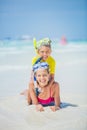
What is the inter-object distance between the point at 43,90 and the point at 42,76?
0.10m

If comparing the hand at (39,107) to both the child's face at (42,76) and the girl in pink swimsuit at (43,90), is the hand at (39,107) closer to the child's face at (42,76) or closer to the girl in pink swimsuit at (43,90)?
the girl in pink swimsuit at (43,90)

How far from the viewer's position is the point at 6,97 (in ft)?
8.13

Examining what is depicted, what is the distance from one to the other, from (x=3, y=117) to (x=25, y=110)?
7.2 inches

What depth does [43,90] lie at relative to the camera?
7.26 feet

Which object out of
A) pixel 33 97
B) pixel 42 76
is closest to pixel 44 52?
pixel 42 76

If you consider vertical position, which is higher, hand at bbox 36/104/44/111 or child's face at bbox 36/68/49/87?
child's face at bbox 36/68/49/87

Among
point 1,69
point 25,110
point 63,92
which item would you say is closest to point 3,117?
point 25,110

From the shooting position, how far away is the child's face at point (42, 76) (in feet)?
7.11

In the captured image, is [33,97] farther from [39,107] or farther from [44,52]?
[44,52]

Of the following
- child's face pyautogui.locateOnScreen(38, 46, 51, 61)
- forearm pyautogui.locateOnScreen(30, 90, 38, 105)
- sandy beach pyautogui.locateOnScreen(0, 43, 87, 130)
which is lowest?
sandy beach pyautogui.locateOnScreen(0, 43, 87, 130)

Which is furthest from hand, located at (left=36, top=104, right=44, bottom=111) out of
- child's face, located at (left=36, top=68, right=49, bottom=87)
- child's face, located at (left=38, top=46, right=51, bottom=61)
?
child's face, located at (left=38, top=46, right=51, bottom=61)

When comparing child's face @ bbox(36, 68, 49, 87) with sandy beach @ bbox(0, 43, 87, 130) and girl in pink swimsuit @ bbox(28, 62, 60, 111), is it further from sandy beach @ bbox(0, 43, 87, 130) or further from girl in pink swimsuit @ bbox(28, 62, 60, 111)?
sandy beach @ bbox(0, 43, 87, 130)

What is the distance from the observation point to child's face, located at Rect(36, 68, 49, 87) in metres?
2.17

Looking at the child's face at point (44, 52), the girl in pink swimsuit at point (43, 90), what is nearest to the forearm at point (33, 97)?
the girl in pink swimsuit at point (43, 90)
